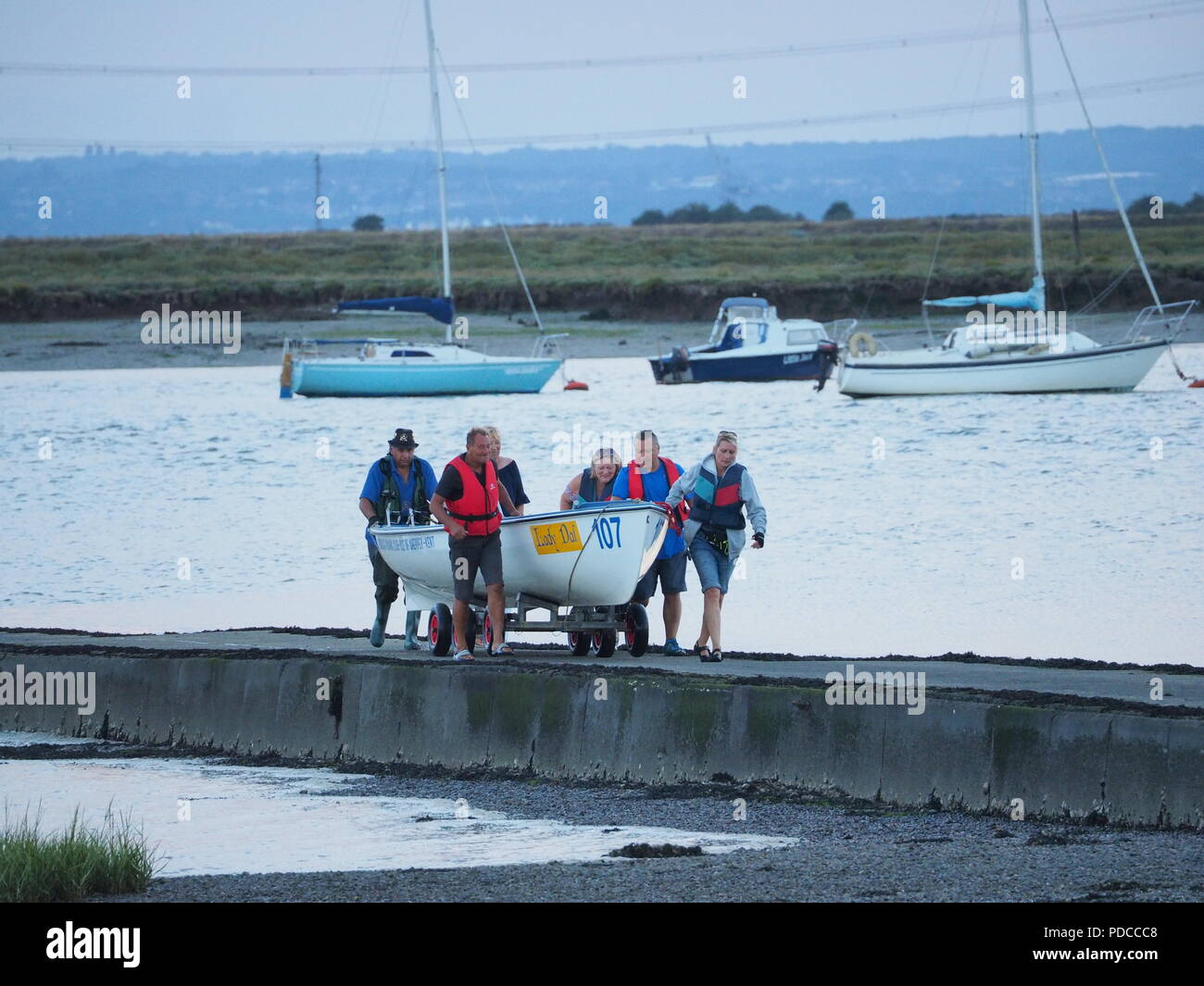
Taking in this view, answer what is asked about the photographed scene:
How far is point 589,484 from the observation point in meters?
13.9

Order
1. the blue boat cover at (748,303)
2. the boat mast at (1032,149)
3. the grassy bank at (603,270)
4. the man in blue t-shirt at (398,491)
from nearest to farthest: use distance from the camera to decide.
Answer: the man in blue t-shirt at (398,491), the boat mast at (1032,149), the blue boat cover at (748,303), the grassy bank at (603,270)

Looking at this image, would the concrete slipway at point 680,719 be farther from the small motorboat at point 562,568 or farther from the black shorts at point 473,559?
the black shorts at point 473,559

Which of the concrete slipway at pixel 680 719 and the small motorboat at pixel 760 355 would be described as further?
the small motorboat at pixel 760 355

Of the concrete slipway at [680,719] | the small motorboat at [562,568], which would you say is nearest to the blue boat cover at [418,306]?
the concrete slipway at [680,719]

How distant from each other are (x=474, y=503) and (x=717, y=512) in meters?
1.60

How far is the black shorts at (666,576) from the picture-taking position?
45.9 ft

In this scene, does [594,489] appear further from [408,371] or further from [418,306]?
[408,371]

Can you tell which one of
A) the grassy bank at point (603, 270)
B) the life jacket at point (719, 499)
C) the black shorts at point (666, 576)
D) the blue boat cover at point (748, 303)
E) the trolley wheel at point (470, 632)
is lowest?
the trolley wheel at point (470, 632)

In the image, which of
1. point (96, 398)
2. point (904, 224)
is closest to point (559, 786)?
point (96, 398)

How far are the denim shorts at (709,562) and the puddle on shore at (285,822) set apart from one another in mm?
2597

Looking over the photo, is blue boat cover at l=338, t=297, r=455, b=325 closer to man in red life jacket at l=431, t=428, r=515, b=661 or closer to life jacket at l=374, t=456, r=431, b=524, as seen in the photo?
life jacket at l=374, t=456, r=431, b=524

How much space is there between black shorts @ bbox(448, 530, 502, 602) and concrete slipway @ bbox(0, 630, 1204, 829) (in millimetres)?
586

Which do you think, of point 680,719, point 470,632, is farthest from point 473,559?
point 680,719
